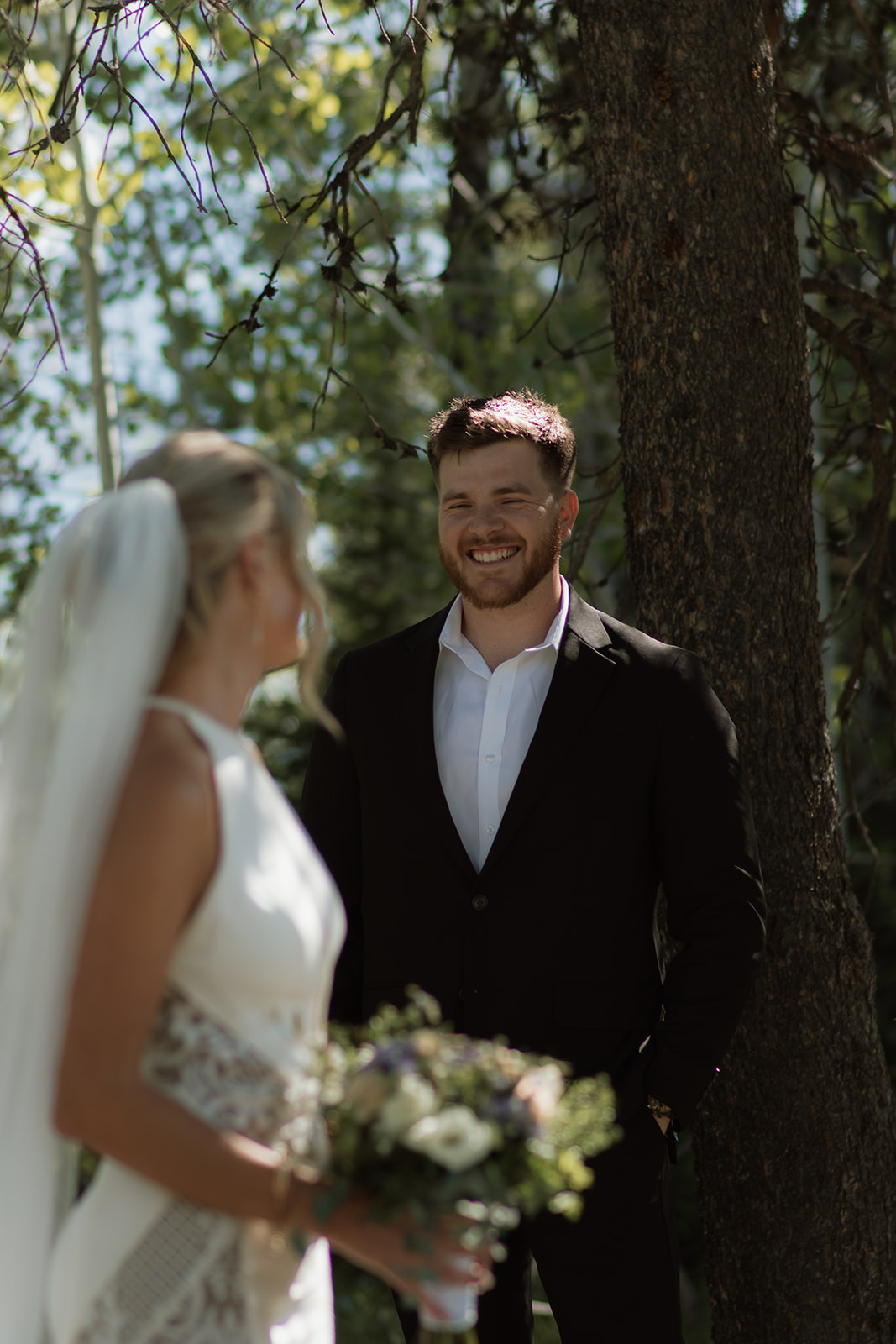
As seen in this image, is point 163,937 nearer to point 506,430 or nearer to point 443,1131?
point 443,1131

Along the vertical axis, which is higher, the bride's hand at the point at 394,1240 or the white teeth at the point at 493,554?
the white teeth at the point at 493,554

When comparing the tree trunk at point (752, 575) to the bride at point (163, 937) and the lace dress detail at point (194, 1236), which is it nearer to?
the bride at point (163, 937)

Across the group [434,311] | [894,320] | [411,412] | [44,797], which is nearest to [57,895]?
[44,797]

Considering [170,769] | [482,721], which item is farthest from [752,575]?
[170,769]

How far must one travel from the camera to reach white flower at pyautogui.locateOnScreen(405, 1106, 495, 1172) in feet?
5.72

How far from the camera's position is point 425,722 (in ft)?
10.8

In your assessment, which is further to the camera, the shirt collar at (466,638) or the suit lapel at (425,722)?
the shirt collar at (466,638)

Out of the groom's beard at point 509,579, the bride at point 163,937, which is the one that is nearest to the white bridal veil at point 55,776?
the bride at point 163,937

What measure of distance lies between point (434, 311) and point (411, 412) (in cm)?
224

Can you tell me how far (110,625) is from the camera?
1.88m

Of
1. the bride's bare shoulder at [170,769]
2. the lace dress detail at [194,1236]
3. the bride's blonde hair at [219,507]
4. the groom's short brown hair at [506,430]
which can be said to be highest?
the groom's short brown hair at [506,430]

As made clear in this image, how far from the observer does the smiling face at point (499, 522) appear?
331cm

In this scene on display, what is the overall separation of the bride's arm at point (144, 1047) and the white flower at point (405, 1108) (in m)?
0.13

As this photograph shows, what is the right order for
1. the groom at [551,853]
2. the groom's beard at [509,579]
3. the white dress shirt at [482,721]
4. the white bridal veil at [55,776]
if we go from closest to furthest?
the white bridal veil at [55,776], the groom at [551,853], the white dress shirt at [482,721], the groom's beard at [509,579]
